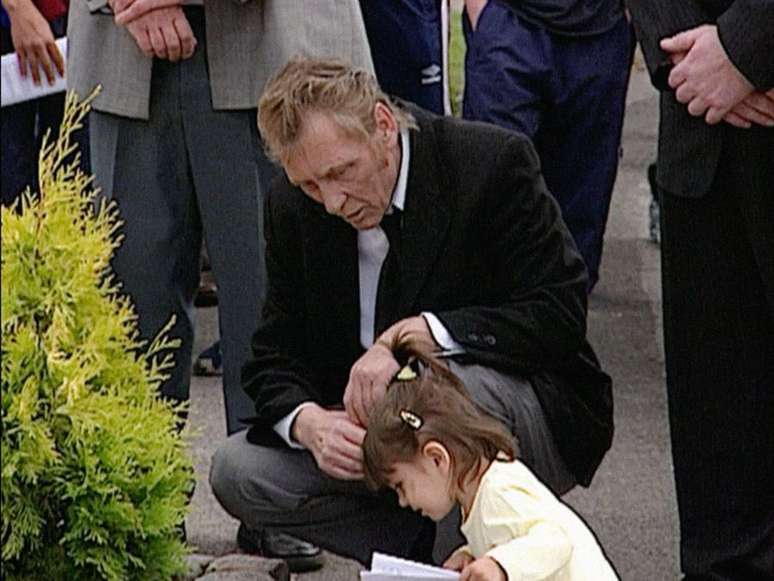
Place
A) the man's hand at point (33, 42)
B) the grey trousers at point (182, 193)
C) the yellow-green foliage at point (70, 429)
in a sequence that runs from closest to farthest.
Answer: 1. the yellow-green foliage at point (70, 429)
2. the grey trousers at point (182, 193)
3. the man's hand at point (33, 42)

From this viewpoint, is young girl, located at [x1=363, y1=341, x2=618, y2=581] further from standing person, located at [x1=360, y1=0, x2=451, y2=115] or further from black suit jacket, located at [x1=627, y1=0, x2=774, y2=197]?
standing person, located at [x1=360, y1=0, x2=451, y2=115]

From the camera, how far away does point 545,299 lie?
4.05 meters

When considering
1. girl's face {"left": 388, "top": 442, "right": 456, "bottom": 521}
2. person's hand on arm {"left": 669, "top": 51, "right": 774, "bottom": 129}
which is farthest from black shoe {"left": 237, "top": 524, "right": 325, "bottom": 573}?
person's hand on arm {"left": 669, "top": 51, "right": 774, "bottom": 129}

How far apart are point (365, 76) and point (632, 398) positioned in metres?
2.75

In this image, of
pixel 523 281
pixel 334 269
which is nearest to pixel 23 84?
pixel 334 269

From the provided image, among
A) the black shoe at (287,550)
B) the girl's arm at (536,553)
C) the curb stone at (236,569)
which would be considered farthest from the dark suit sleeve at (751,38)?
the black shoe at (287,550)

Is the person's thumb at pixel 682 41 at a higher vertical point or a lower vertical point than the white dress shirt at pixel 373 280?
higher

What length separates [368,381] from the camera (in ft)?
13.0

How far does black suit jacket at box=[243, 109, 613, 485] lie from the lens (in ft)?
13.3

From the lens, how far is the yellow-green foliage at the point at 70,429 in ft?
10.3

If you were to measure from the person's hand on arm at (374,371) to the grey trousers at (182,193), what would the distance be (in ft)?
2.28

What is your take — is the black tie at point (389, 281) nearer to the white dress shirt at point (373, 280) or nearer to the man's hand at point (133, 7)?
the white dress shirt at point (373, 280)

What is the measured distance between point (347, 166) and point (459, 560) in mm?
849

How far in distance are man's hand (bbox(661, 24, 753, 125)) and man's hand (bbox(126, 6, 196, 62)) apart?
1.11 metres
